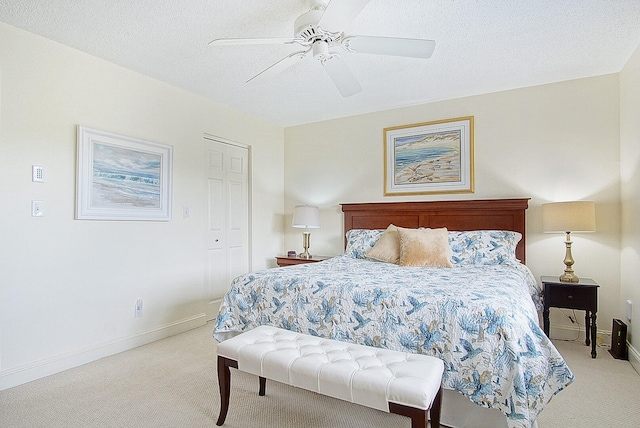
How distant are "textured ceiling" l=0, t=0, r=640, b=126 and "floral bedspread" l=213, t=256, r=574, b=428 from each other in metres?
1.73

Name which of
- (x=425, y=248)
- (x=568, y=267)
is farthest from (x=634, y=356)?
(x=425, y=248)

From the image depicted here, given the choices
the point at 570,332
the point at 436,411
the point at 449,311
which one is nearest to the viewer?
the point at 436,411

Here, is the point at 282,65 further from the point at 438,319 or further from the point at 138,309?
the point at 138,309

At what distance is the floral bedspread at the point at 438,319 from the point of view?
1.59 m

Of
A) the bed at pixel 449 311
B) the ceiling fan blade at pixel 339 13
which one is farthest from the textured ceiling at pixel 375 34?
the bed at pixel 449 311

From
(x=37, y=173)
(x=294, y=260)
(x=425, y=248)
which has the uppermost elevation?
(x=37, y=173)

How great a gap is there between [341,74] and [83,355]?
9.53 feet

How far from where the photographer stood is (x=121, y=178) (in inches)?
118

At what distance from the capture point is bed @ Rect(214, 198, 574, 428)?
63.3 inches

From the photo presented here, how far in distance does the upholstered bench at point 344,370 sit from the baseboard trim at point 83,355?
153 centimetres

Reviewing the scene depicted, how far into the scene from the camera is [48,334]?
8.33 feet

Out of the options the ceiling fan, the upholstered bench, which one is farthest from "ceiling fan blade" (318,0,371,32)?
the upholstered bench

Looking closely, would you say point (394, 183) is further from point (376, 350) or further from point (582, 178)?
point (376, 350)

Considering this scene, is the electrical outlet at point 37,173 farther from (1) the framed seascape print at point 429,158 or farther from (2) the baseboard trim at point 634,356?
(2) the baseboard trim at point 634,356
